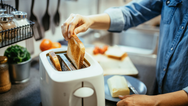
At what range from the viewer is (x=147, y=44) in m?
2.93

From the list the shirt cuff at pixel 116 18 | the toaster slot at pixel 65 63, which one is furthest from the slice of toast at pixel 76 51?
the shirt cuff at pixel 116 18

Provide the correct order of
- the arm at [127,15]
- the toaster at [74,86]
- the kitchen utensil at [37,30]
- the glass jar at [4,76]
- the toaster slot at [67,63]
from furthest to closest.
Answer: the kitchen utensil at [37,30], the arm at [127,15], the glass jar at [4,76], the toaster slot at [67,63], the toaster at [74,86]

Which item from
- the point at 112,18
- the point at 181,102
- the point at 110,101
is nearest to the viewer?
the point at 181,102

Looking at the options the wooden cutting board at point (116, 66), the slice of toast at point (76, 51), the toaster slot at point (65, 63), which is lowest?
the wooden cutting board at point (116, 66)

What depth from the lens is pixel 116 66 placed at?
1217mm

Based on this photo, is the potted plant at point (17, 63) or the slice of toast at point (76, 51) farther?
the potted plant at point (17, 63)

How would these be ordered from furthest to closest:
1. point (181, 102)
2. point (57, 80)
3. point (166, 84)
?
point (166, 84) → point (181, 102) → point (57, 80)

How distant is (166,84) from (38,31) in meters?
0.99

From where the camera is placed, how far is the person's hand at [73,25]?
2.30 ft

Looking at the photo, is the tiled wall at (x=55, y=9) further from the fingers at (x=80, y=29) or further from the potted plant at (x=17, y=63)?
the fingers at (x=80, y=29)

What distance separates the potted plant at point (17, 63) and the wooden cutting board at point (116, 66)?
51cm

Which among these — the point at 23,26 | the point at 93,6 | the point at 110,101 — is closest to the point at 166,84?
the point at 110,101

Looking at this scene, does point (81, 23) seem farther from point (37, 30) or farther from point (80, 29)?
point (37, 30)

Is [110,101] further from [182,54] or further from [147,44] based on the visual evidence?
[147,44]
